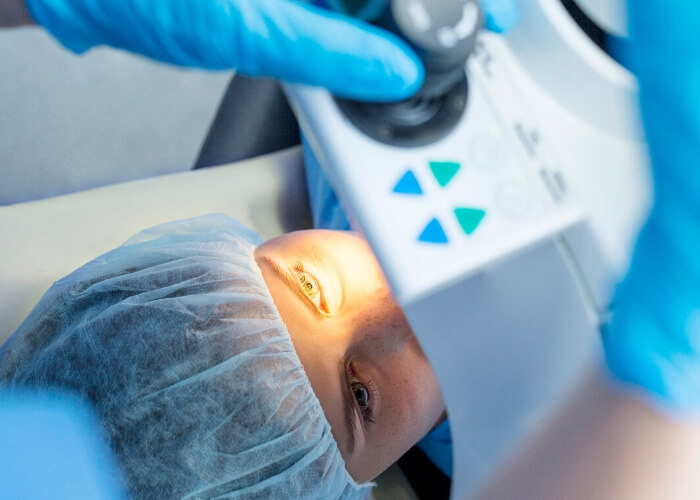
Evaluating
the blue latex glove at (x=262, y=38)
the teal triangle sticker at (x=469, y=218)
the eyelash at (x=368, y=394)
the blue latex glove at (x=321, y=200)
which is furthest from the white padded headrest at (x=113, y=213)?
the teal triangle sticker at (x=469, y=218)

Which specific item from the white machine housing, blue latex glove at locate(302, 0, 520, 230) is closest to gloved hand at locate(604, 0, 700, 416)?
the white machine housing

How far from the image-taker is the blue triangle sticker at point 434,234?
16.3 inches

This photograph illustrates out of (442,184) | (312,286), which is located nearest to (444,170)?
(442,184)

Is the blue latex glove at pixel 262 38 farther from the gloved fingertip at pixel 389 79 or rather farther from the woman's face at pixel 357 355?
the woman's face at pixel 357 355

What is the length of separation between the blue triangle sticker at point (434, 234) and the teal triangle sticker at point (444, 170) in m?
0.04

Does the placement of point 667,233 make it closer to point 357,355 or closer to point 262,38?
point 262,38

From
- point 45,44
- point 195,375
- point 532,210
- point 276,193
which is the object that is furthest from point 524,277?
point 45,44

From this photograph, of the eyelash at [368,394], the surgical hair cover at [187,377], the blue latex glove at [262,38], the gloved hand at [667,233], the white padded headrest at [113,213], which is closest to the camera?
the gloved hand at [667,233]

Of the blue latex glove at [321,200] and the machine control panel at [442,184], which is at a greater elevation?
the machine control panel at [442,184]

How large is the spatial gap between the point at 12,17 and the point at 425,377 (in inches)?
22.2

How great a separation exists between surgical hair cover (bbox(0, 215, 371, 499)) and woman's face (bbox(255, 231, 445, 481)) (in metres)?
0.03

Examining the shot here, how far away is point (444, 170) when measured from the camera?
430 mm

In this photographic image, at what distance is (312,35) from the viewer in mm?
381

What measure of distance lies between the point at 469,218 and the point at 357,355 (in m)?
0.31
